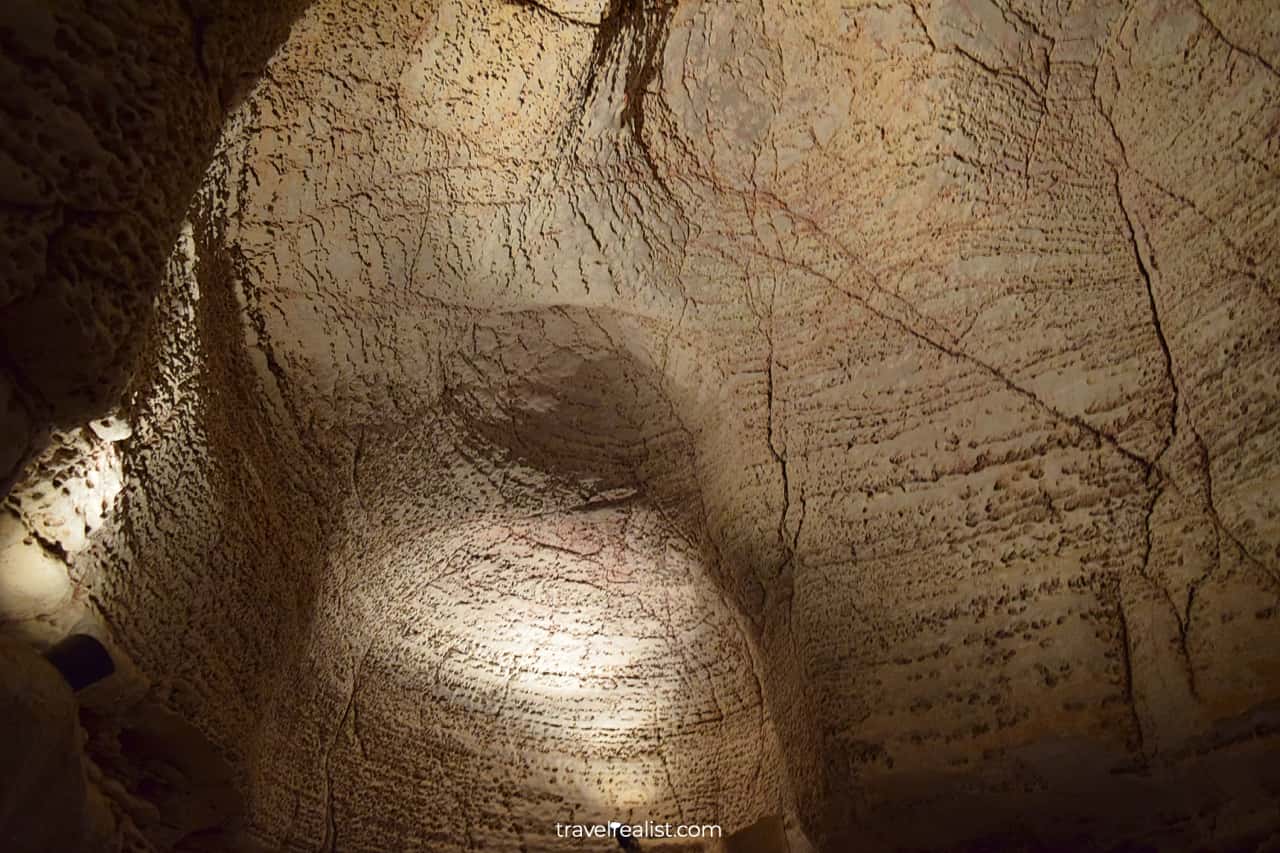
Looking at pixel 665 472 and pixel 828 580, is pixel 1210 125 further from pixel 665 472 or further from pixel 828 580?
pixel 665 472

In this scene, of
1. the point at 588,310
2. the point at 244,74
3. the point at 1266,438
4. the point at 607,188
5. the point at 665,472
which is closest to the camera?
the point at 244,74

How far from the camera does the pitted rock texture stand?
93.0 inches

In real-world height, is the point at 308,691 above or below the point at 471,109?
below

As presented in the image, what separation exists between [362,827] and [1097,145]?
140 inches

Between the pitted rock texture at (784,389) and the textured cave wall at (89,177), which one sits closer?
the textured cave wall at (89,177)

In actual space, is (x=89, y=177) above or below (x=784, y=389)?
below

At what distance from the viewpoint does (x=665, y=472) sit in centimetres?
342

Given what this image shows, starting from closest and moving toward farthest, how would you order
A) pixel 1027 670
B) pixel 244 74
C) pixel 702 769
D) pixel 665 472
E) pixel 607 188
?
pixel 244 74 → pixel 1027 670 → pixel 607 188 → pixel 665 472 → pixel 702 769

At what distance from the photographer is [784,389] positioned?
10.1 ft

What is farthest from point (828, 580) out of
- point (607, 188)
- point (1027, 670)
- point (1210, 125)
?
point (1210, 125)

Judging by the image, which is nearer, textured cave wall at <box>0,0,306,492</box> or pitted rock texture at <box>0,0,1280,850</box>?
textured cave wall at <box>0,0,306,492</box>

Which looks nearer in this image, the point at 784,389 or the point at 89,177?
the point at 89,177

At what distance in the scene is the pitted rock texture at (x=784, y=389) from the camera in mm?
2363

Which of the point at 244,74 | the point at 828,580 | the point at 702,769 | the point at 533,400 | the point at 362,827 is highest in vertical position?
the point at 533,400
